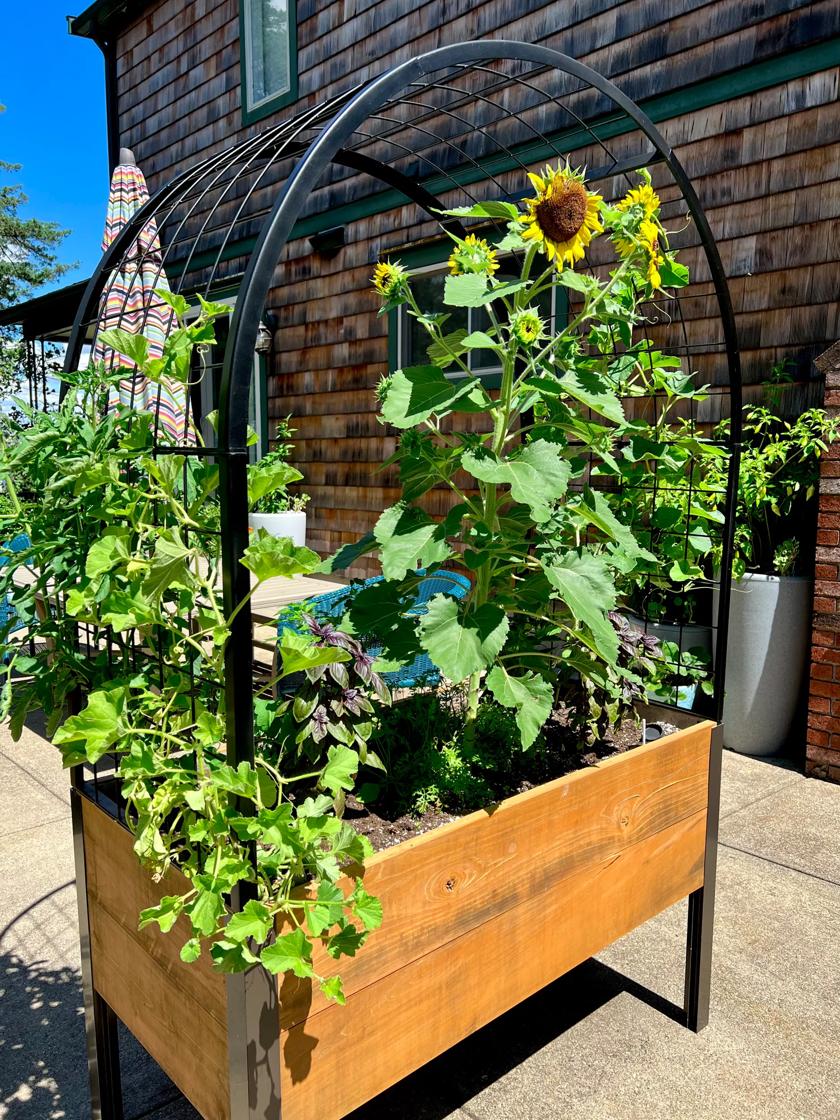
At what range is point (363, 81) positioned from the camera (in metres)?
5.25

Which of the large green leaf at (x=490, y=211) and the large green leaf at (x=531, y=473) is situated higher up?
the large green leaf at (x=490, y=211)

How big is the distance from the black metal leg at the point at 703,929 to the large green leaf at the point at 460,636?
2.33ft

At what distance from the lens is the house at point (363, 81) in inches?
133

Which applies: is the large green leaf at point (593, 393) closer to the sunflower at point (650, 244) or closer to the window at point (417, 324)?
the sunflower at point (650, 244)

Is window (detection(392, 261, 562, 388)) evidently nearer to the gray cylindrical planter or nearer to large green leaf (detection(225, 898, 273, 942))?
the gray cylindrical planter

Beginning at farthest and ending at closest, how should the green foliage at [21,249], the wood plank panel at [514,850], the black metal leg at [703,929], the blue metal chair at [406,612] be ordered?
1. the green foliage at [21,249]
2. the black metal leg at [703,929]
3. the blue metal chair at [406,612]
4. the wood plank panel at [514,850]

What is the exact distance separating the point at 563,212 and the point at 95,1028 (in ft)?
5.16

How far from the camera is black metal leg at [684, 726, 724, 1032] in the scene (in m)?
1.75

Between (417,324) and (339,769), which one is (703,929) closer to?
(339,769)

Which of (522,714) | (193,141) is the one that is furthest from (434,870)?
(193,141)

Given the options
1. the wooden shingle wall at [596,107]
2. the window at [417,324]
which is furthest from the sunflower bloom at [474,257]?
the window at [417,324]

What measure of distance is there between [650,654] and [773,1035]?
2.66 feet

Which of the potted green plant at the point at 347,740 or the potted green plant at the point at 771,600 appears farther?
the potted green plant at the point at 771,600

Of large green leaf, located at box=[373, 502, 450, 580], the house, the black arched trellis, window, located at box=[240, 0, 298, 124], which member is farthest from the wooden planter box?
window, located at box=[240, 0, 298, 124]
